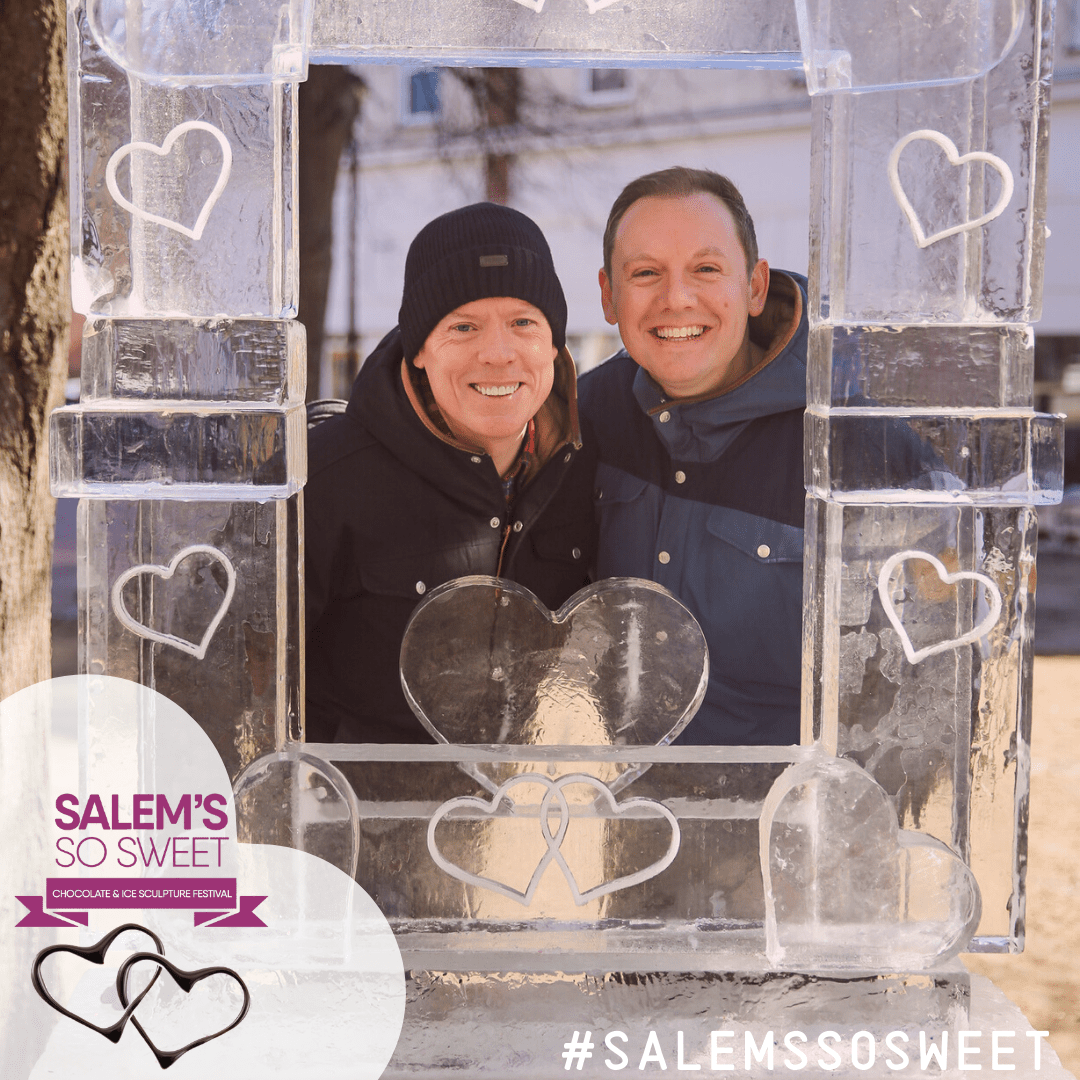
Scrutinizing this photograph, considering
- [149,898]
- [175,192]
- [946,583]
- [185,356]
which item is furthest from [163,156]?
[946,583]

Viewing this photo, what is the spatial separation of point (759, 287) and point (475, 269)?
303 mm

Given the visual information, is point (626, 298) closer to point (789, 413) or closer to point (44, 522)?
point (789, 413)

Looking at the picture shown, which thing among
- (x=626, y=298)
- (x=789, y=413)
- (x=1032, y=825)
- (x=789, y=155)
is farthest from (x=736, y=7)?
(x=1032, y=825)

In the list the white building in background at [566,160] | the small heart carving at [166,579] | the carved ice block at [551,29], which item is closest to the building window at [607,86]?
the white building in background at [566,160]

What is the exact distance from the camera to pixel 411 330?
117 centimetres

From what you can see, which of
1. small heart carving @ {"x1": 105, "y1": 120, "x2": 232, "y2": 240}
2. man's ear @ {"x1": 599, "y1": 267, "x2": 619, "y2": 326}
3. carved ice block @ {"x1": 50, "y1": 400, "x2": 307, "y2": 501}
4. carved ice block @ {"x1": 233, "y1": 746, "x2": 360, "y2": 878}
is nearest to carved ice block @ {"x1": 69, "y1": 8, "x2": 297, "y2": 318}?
small heart carving @ {"x1": 105, "y1": 120, "x2": 232, "y2": 240}

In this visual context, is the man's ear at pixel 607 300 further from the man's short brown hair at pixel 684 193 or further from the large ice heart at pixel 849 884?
the large ice heart at pixel 849 884

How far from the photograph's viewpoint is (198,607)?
1104mm

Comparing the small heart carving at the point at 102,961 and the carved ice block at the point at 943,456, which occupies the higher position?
the carved ice block at the point at 943,456

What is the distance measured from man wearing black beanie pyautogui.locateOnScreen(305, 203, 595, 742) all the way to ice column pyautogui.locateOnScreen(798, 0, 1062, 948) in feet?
0.90

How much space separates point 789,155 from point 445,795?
761mm

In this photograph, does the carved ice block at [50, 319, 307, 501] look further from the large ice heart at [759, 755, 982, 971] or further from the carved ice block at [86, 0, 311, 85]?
the large ice heart at [759, 755, 982, 971]

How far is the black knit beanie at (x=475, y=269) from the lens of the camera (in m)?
1.14

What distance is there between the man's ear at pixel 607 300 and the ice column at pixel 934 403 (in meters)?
0.21
